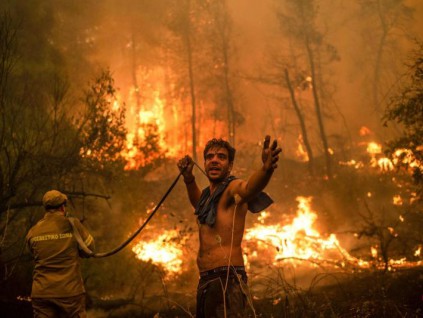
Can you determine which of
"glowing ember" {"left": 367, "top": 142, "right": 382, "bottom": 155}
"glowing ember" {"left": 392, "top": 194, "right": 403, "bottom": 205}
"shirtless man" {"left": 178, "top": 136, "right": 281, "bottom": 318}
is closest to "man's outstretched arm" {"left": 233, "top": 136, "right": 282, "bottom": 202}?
"shirtless man" {"left": 178, "top": 136, "right": 281, "bottom": 318}

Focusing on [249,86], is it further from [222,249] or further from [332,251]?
[222,249]

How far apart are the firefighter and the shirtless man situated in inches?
84.2

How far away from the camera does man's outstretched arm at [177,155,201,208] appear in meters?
3.72

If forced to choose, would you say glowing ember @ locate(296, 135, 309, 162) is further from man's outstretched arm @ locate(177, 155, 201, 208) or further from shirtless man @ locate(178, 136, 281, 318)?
shirtless man @ locate(178, 136, 281, 318)

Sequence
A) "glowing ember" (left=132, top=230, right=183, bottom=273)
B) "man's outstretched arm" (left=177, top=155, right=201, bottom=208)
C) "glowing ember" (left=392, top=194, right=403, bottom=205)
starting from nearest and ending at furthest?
"man's outstretched arm" (left=177, top=155, right=201, bottom=208) → "glowing ember" (left=132, top=230, right=183, bottom=273) → "glowing ember" (left=392, top=194, right=403, bottom=205)

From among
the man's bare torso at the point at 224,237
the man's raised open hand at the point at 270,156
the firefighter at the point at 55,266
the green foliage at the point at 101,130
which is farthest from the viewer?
the green foliage at the point at 101,130

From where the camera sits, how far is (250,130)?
3894cm

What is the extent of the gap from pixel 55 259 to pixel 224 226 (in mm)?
2571

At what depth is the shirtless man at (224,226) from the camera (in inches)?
118

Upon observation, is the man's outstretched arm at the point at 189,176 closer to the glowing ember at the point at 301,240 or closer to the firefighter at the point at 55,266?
the firefighter at the point at 55,266

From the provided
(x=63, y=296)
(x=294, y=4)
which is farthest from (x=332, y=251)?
(x=294, y=4)

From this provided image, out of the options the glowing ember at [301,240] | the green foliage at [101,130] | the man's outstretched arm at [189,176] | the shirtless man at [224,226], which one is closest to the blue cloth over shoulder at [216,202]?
the shirtless man at [224,226]

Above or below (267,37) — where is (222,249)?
below

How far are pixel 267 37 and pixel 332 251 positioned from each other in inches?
1037
